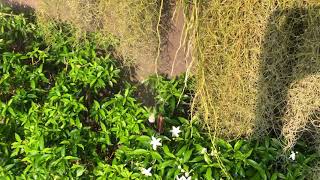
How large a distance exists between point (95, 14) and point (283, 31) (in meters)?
1.29

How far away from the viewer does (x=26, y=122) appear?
95.0 inches

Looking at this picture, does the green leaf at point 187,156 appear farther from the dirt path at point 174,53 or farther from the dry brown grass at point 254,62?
the dirt path at point 174,53

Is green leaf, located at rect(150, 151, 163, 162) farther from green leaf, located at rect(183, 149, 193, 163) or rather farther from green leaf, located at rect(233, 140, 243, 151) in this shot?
green leaf, located at rect(233, 140, 243, 151)

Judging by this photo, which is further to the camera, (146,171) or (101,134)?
(101,134)

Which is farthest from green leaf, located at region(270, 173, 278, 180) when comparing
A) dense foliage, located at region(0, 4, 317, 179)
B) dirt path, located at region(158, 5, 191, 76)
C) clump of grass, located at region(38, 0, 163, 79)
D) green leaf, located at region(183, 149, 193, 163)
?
clump of grass, located at region(38, 0, 163, 79)

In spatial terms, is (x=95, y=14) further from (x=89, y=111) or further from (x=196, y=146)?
(x=196, y=146)

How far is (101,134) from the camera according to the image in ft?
8.11

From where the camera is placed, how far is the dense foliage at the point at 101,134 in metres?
2.21

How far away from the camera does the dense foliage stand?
87.0 inches

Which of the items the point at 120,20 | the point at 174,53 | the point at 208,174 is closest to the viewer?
the point at 208,174

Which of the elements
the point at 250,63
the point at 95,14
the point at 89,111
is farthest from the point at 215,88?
the point at 95,14

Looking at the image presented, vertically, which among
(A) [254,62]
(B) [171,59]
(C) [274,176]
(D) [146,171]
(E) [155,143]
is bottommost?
(C) [274,176]

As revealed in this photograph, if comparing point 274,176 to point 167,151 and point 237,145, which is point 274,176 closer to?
point 237,145

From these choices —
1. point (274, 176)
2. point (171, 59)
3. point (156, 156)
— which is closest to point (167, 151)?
point (156, 156)
